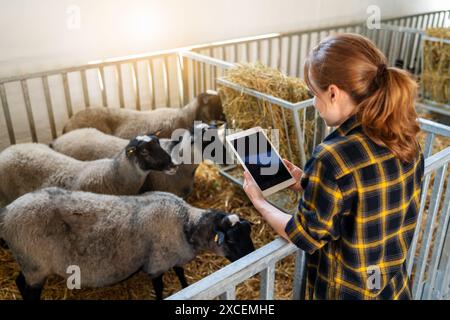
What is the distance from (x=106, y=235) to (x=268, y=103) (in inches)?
66.1

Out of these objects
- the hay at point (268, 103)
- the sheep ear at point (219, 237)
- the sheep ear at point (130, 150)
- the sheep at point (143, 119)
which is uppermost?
the hay at point (268, 103)

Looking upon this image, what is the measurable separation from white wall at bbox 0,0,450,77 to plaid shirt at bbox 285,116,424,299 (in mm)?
4011

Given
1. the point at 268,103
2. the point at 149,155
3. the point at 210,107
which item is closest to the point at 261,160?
the point at 149,155

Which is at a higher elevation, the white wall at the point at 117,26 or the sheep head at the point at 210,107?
the white wall at the point at 117,26

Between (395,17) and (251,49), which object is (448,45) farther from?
(251,49)

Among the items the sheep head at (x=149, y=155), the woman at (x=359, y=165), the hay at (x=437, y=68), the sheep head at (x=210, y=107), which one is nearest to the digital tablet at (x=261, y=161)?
the woman at (x=359, y=165)

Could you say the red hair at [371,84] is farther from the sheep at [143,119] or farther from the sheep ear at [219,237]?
the sheep at [143,119]

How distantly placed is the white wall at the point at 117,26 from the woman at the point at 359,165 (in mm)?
3919

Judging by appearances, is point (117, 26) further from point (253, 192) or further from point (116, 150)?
point (253, 192)

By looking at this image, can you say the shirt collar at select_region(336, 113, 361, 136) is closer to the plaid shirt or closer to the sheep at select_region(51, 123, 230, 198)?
the plaid shirt

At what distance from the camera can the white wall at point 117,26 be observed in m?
4.43

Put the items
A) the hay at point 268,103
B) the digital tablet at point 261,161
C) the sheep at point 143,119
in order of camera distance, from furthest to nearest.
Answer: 1. the sheep at point 143,119
2. the hay at point 268,103
3. the digital tablet at point 261,161

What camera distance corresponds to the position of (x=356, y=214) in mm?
1375
